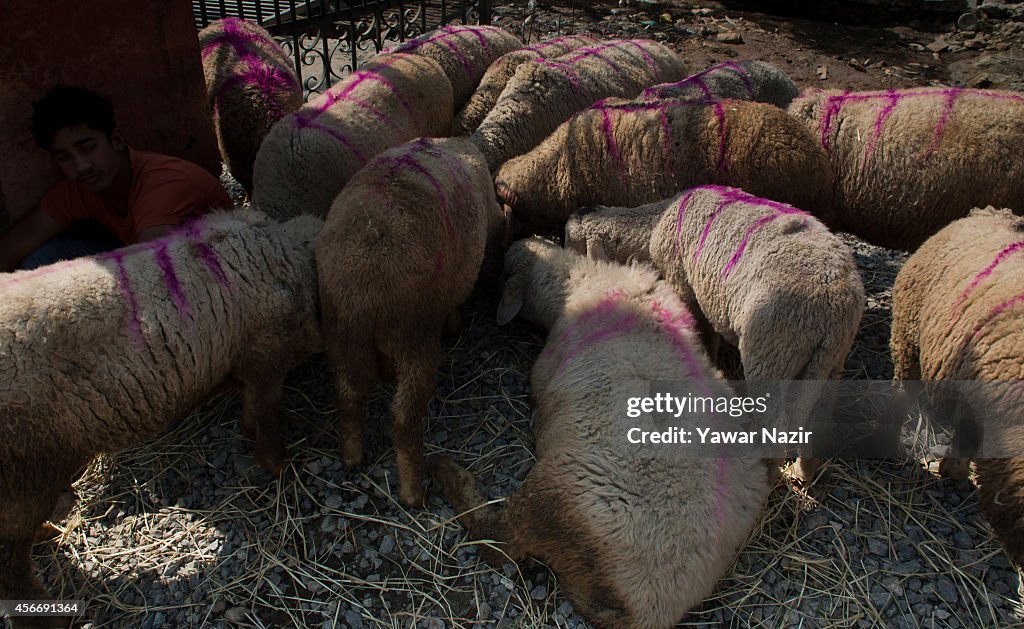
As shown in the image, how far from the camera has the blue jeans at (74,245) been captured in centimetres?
412

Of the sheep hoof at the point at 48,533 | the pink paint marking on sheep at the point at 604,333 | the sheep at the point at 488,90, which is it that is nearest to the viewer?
the sheep hoof at the point at 48,533

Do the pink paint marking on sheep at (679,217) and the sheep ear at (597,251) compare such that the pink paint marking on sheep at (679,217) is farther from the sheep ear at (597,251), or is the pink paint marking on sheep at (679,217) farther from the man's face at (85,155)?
the man's face at (85,155)

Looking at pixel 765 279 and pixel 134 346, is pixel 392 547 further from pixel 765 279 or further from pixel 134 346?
pixel 765 279

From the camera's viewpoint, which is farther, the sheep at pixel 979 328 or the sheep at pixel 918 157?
the sheep at pixel 918 157

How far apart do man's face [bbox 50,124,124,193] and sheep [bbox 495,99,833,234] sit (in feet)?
8.47

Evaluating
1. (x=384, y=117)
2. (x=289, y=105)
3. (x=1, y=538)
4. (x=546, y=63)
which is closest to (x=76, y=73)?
(x=289, y=105)

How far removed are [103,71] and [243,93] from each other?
4.06 ft

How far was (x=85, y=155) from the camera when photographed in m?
3.81

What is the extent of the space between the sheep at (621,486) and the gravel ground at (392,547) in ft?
0.65

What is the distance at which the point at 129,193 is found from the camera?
13.5ft

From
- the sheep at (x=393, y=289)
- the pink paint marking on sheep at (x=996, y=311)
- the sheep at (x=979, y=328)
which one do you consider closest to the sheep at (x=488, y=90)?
the sheep at (x=393, y=289)

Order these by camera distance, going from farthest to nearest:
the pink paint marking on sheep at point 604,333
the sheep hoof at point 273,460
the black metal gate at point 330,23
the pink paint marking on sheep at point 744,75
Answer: the black metal gate at point 330,23, the pink paint marking on sheep at point 744,75, the pink paint marking on sheep at point 604,333, the sheep hoof at point 273,460

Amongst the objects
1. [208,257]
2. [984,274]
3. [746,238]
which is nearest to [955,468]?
[984,274]

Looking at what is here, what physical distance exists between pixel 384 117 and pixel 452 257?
6.22 ft
